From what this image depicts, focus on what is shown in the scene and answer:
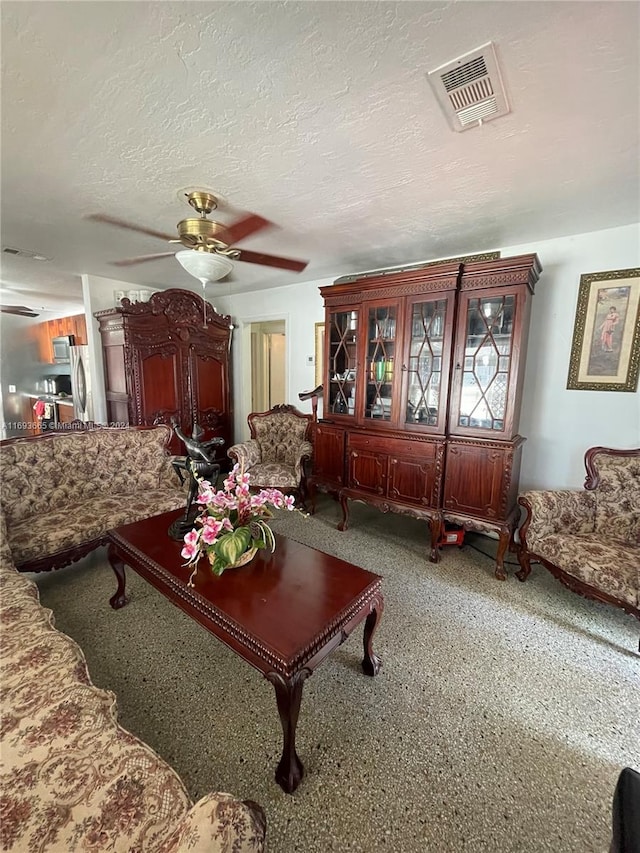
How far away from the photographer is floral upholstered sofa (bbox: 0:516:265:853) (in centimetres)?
67

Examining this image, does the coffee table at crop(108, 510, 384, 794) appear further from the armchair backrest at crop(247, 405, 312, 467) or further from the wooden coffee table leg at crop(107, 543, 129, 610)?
the armchair backrest at crop(247, 405, 312, 467)

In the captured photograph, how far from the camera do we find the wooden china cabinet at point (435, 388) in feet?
8.11

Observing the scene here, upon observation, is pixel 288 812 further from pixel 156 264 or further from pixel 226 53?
pixel 156 264

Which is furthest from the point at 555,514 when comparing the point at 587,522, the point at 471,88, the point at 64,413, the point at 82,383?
the point at 64,413

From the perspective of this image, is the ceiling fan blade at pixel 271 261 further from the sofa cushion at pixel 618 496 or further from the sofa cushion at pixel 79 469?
the sofa cushion at pixel 618 496

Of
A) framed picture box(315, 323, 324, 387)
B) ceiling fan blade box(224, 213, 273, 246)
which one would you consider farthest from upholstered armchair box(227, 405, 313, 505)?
ceiling fan blade box(224, 213, 273, 246)

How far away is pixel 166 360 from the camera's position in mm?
4035

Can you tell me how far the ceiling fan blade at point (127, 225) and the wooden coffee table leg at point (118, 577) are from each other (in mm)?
2184

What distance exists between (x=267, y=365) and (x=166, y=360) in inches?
60.1

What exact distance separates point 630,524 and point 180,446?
13.6ft

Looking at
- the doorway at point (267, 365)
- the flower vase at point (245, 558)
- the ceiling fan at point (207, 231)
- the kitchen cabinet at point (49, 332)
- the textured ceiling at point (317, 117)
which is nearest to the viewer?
the textured ceiling at point (317, 117)

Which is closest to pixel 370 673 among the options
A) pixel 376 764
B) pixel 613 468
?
pixel 376 764

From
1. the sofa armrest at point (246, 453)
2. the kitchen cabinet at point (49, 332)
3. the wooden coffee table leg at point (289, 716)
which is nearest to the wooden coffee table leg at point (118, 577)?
the wooden coffee table leg at point (289, 716)

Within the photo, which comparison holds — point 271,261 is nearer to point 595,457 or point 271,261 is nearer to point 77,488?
point 77,488
